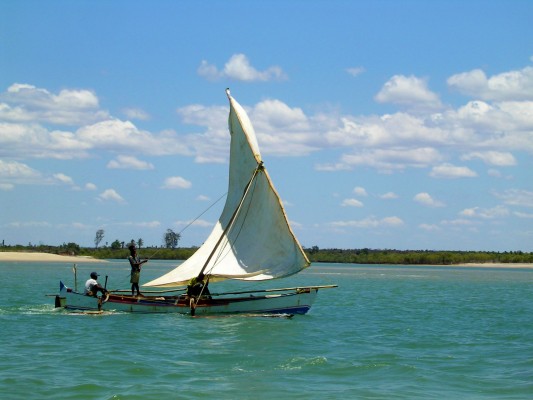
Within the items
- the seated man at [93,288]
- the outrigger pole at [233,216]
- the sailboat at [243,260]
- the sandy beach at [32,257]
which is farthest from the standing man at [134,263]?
the sandy beach at [32,257]

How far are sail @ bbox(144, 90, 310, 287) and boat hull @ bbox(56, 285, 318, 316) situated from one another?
88 cm

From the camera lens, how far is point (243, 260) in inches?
1363

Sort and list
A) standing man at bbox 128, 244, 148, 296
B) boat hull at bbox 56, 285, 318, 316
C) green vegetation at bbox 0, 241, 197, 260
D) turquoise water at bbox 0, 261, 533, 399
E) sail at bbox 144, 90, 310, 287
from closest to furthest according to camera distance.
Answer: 1. turquoise water at bbox 0, 261, 533, 399
2. standing man at bbox 128, 244, 148, 296
3. sail at bbox 144, 90, 310, 287
4. boat hull at bbox 56, 285, 318, 316
5. green vegetation at bbox 0, 241, 197, 260

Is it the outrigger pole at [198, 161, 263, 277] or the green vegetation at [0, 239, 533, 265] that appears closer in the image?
the outrigger pole at [198, 161, 263, 277]

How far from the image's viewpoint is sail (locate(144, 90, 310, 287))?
33.9 m

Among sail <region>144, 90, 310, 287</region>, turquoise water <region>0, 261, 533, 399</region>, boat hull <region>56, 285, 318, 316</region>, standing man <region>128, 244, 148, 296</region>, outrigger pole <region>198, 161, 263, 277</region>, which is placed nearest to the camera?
turquoise water <region>0, 261, 533, 399</region>

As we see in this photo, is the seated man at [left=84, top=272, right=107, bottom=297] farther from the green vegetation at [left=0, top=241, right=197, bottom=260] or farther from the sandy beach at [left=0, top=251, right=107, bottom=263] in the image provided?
the green vegetation at [left=0, top=241, right=197, bottom=260]

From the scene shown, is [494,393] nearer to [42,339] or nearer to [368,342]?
[368,342]

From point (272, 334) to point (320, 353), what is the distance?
4252 mm

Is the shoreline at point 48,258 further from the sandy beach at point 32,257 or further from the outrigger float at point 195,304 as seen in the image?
the outrigger float at point 195,304

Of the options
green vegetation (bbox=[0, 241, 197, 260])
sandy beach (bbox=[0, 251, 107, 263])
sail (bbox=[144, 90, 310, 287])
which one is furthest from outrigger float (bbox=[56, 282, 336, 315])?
green vegetation (bbox=[0, 241, 197, 260])

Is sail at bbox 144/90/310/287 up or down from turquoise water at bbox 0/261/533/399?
up

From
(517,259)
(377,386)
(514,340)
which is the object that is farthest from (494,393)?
(517,259)

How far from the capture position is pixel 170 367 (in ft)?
71.9
